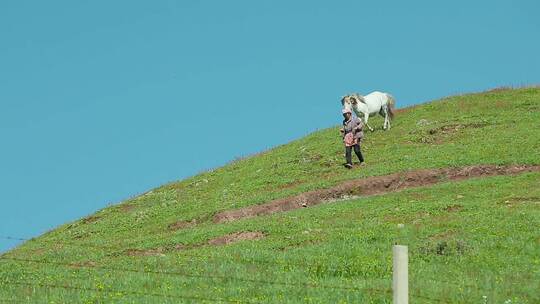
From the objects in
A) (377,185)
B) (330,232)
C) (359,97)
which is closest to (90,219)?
(377,185)

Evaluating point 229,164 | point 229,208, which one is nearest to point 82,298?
point 229,208

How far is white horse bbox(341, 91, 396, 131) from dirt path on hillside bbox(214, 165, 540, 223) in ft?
33.5

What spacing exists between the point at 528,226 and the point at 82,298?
530 inches

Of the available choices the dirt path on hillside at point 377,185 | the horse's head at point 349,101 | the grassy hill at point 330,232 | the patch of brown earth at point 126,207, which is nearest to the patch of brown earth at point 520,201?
the grassy hill at point 330,232

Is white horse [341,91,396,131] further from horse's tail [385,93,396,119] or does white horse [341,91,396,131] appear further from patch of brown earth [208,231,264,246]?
patch of brown earth [208,231,264,246]

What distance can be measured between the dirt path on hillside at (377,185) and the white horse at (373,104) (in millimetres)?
10206

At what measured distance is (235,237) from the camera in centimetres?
3288

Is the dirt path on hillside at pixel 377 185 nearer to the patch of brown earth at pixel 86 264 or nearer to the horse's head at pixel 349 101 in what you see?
the horse's head at pixel 349 101

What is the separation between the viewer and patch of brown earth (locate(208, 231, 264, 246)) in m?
32.2

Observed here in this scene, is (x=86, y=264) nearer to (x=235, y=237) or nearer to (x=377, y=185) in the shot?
(x=235, y=237)

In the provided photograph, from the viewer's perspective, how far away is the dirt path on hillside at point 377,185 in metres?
39.9

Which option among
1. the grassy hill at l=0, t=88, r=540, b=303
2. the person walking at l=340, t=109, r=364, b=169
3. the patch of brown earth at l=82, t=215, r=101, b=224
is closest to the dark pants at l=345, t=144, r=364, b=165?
the person walking at l=340, t=109, r=364, b=169

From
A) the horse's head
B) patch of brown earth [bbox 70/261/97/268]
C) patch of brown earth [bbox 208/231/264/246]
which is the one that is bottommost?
patch of brown earth [bbox 70/261/97/268]

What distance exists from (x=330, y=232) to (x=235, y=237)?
167 inches
